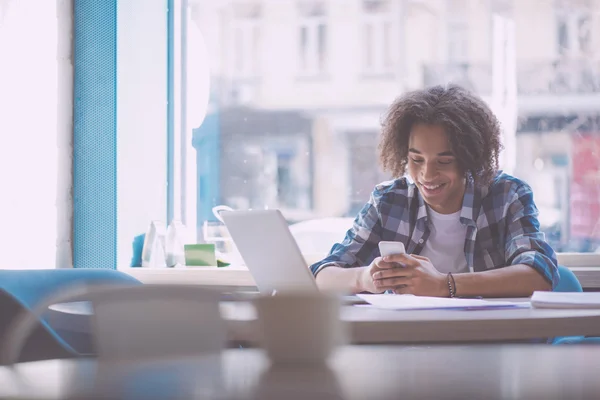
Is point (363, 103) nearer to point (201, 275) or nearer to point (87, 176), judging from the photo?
point (201, 275)

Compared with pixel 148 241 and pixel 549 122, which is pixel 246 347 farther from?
pixel 549 122

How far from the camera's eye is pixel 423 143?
7.72ft

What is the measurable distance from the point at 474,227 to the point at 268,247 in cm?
104

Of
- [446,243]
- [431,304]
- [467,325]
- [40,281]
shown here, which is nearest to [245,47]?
[446,243]

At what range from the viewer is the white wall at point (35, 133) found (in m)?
3.04

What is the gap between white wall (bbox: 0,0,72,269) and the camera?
304 centimetres

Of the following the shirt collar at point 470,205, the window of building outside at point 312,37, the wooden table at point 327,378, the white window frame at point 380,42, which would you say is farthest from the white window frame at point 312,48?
the wooden table at point 327,378

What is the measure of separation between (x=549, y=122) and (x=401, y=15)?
2.75ft

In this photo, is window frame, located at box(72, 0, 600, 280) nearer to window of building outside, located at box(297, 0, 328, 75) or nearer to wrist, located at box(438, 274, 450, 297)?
window of building outside, located at box(297, 0, 328, 75)

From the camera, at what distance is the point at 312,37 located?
3699mm

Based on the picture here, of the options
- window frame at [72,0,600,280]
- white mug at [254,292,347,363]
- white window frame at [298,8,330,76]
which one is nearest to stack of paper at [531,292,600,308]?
white mug at [254,292,347,363]

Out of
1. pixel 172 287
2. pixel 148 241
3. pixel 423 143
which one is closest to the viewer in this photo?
pixel 172 287

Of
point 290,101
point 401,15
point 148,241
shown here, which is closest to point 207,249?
point 148,241

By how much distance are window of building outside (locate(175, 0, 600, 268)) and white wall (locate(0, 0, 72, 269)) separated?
710 mm
